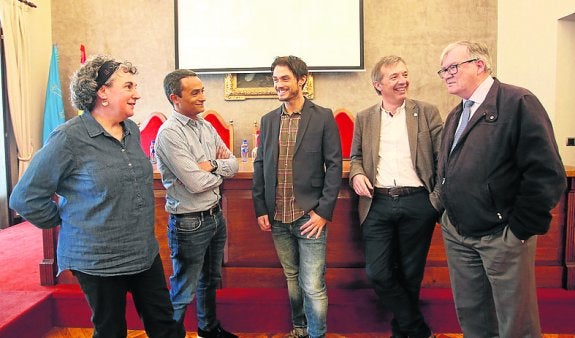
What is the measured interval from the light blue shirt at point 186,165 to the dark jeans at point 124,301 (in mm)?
326

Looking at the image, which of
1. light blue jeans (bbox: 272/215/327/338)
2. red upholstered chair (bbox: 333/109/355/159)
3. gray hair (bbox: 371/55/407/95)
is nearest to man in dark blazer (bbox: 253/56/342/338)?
light blue jeans (bbox: 272/215/327/338)

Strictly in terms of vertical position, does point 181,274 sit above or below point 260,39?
below

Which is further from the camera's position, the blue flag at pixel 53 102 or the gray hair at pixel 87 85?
the blue flag at pixel 53 102

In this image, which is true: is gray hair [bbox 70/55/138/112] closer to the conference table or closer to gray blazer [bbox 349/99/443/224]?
the conference table

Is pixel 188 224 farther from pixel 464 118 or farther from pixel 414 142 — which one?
pixel 464 118

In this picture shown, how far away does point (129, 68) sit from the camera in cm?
160

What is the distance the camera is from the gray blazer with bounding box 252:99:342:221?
75.8 inches

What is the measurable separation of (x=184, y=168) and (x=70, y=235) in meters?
0.52

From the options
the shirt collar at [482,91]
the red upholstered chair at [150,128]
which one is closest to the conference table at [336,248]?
the shirt collar at [482,91]

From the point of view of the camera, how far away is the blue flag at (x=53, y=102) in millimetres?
5059

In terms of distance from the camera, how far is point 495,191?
152 cm

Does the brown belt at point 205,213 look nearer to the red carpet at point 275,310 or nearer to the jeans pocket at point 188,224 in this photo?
the jeans pocket at point 188,224

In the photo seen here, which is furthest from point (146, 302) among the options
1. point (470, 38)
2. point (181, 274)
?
point (470, 38)

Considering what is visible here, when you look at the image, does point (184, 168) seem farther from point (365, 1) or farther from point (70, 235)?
point (365, 1)
